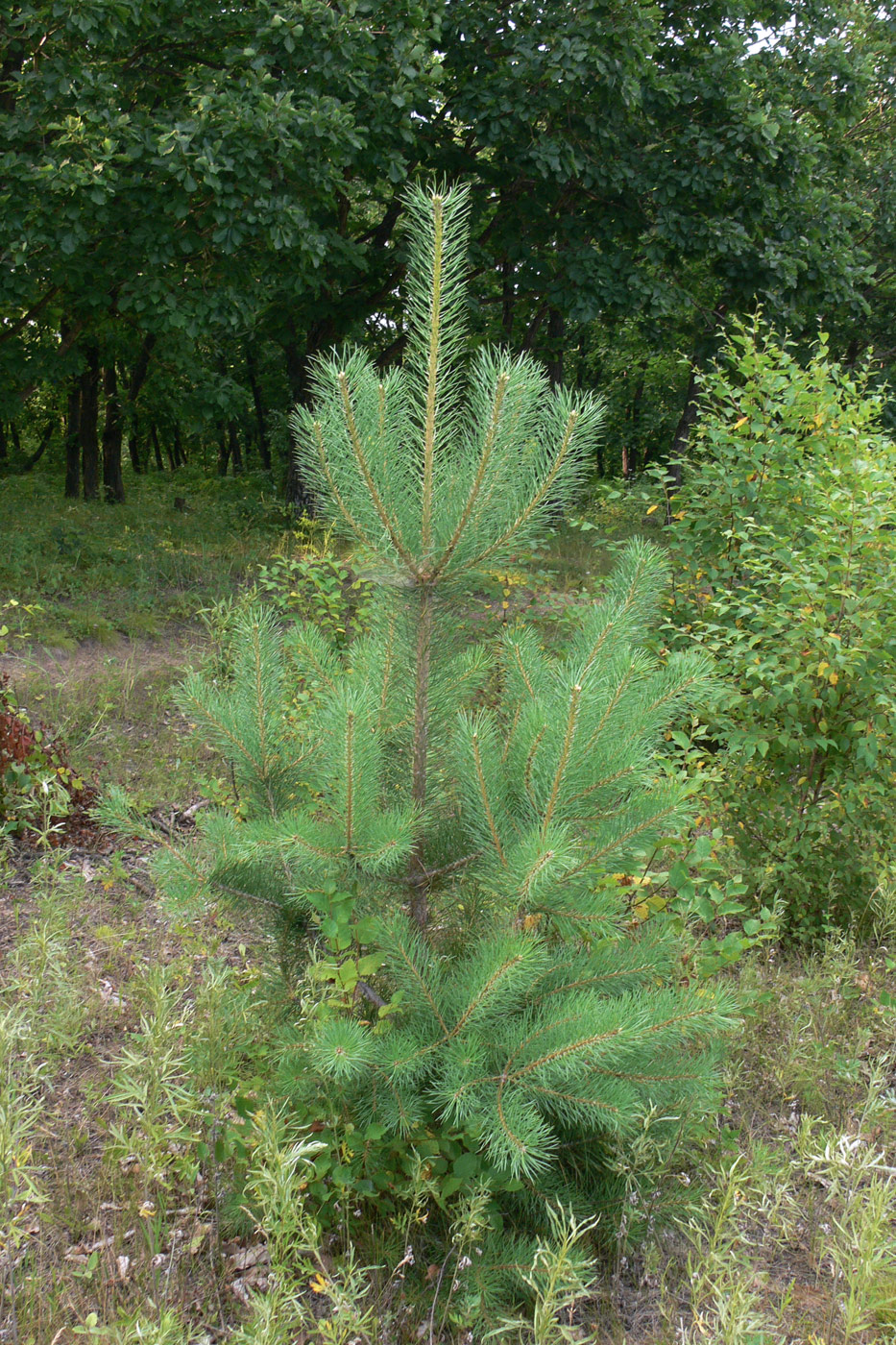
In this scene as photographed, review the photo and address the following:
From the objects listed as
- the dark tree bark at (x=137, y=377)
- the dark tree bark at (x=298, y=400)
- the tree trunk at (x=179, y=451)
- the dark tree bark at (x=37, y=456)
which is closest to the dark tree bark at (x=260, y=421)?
the tree trunk at (x=179, y=451)

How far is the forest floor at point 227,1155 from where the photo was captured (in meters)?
1.78

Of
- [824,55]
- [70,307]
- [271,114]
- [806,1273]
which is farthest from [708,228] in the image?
[806,1273]

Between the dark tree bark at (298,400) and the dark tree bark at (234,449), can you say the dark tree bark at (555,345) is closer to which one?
the dark tree bark at (298,400)

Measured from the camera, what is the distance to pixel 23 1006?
8.54ft

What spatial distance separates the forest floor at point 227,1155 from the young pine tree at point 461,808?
0.27 m

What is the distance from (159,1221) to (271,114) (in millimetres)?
7898

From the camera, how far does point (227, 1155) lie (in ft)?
6.95

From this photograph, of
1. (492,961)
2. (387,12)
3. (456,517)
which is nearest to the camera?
(492,961)

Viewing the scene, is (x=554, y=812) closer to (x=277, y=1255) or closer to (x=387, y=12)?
(x=277, y=1255)

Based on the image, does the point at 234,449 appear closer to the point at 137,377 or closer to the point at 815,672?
the point at 137,377

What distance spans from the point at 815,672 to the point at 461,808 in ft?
6.28

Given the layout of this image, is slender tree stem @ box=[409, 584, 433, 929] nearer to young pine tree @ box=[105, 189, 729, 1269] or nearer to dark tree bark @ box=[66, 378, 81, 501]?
young pine tree @ box=[105, 189, 729, 1269]

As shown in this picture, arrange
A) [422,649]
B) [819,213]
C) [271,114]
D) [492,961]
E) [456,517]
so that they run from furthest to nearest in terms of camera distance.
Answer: [819,213] < [271,114] < [422,649] < [456,517] < [492,961]

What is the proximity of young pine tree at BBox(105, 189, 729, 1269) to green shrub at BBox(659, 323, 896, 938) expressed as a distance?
4.96ft
